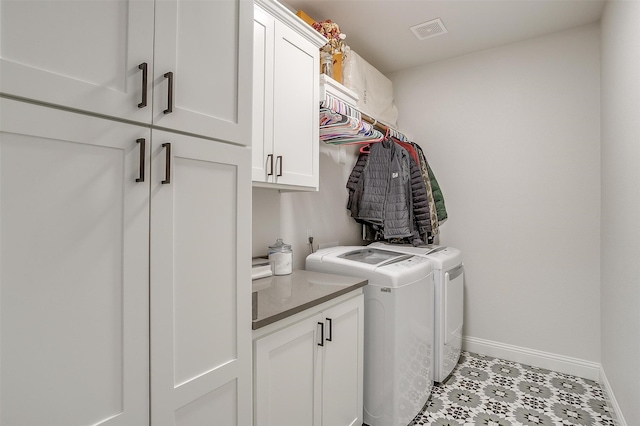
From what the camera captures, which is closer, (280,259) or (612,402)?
(280,259)

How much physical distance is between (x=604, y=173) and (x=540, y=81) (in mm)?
920

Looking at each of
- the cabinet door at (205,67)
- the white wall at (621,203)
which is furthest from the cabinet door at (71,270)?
the white wall at (621,203)

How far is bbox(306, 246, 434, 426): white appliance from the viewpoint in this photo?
1.83m

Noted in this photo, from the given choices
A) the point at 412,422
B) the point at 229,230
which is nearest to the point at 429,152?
the point at 412,422

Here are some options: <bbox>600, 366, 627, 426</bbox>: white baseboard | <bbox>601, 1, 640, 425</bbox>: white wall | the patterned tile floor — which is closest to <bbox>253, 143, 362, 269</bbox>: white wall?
the patterned tile floor

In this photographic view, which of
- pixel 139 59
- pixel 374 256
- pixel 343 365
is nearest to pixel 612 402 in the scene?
pixel 374 256

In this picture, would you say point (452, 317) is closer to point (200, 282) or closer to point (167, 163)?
point (200, 282)

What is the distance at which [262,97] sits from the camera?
1.62 metres

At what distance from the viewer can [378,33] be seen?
2.67 metres

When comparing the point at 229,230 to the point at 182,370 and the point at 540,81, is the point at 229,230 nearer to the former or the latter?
the point at 182,370

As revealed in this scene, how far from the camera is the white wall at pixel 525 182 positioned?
261 centimetres

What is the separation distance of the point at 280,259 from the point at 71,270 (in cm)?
134

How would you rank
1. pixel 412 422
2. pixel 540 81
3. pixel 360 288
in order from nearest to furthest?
pixel 360 288 < pixel 412 422 < pixel 540 81

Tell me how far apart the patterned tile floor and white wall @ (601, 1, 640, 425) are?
21 cm
